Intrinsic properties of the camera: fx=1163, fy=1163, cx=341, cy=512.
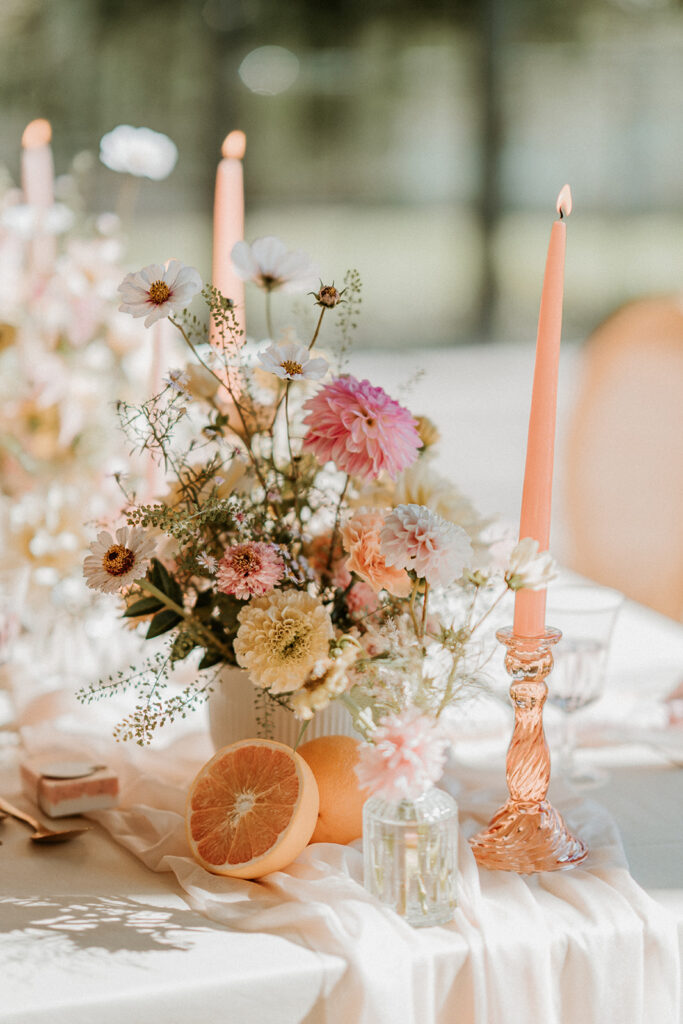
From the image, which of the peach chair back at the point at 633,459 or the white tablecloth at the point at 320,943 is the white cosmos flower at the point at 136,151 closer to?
the white tablecloth at the point at 320,943

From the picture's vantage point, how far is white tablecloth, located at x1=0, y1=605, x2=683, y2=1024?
0.67 meters

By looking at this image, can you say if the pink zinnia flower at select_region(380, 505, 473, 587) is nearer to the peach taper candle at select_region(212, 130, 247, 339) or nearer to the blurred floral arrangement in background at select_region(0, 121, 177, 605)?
the peach taper candle at select_region(212, 130, 247, 339)

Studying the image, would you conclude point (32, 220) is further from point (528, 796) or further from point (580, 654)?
point (528, 796)

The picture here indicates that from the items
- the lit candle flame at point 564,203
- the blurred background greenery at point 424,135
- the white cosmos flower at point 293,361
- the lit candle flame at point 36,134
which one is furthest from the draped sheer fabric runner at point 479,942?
the blurred background greenery at point 424,135

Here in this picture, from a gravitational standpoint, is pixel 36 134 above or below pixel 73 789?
above

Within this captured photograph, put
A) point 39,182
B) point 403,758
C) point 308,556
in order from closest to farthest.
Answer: point 403,758 < point 308,556 < point 39,182

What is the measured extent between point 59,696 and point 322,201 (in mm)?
5617

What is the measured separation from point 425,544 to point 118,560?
203 mm

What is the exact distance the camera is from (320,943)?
2.31 ft

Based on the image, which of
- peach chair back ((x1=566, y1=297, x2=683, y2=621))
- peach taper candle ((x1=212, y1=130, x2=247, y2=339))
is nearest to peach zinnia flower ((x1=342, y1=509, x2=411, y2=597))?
peach taper candle ((x1=212, y1=130, x2=247, y2=339))

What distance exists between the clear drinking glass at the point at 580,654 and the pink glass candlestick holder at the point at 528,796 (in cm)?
19

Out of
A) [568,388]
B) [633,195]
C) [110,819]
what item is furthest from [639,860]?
[633,195]

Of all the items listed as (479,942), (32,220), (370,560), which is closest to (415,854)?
(479,942)

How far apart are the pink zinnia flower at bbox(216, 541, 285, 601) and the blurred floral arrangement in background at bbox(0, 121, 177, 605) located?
22.9 inches
